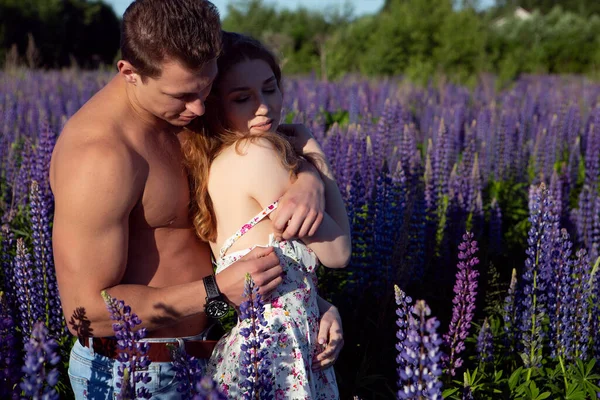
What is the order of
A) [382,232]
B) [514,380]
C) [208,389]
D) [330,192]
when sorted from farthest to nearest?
[382,232]
[514,380]
[330,192]
[208,389]

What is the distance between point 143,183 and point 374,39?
18004mm

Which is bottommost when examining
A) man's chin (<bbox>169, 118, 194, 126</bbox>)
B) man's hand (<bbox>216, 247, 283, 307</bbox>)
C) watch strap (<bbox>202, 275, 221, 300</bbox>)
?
watch strap (<bbox>202, 275, 221, 300</bbox>)

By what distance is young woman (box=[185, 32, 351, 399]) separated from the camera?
2.36 m

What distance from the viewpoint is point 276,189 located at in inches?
96.1

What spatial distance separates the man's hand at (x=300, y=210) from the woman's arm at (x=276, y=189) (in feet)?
0.09

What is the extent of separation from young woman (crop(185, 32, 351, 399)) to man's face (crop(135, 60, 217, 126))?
0.23m

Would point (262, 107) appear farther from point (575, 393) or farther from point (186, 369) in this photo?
point (575, 393)

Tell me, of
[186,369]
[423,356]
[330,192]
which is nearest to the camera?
[423,356]

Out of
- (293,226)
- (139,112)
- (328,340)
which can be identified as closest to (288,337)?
(328,340)

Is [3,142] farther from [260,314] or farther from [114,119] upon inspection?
[260,314]

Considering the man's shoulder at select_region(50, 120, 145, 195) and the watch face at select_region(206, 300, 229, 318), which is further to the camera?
the watch face at select_region(206, 300, 229, 318)

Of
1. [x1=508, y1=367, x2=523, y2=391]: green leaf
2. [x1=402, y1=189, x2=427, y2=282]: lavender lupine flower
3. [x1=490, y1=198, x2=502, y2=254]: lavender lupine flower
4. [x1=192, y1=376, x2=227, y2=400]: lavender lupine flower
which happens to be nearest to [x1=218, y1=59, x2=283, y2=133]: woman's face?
[x1=192, y1=376, x2=227, y2=400]: lavender lupine flower

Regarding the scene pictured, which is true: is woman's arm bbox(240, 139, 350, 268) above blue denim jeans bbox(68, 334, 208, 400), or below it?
above

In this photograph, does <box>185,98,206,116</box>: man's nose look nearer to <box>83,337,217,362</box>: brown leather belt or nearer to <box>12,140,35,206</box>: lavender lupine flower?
<box>83,337,217,362</box>: brown leather belt
